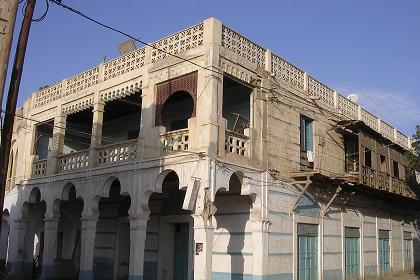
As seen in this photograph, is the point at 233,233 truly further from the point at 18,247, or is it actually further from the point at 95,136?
the point at 18,247

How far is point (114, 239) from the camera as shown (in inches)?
744

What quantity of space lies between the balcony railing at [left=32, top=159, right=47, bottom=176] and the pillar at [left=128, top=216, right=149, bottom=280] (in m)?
Result: 6.68

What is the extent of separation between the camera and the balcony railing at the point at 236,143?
1308 cm

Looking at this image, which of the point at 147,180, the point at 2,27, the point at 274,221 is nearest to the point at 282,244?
the point at 274,221

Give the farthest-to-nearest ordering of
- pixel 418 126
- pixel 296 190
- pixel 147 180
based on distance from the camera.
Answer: pixel 418 126
pixel 296 190
pixel 147 180

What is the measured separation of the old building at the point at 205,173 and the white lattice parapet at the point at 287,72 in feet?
0.22

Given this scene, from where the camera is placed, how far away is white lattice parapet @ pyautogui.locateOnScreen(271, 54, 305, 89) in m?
15.5

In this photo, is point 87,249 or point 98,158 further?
point 98,158

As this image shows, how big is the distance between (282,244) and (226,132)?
4076 mm

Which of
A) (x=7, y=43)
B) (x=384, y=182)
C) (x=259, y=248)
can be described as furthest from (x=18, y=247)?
(x=384, y=182)

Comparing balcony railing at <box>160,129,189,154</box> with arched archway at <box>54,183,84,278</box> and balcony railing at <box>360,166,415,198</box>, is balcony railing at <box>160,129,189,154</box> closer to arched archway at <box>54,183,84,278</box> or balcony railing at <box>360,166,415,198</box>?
balcony railing at <box>360,166,415,198</box>

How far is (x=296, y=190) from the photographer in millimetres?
15336

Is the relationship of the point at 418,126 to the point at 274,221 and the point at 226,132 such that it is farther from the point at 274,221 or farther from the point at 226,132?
the point at 226,132

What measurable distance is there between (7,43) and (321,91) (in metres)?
13.1
